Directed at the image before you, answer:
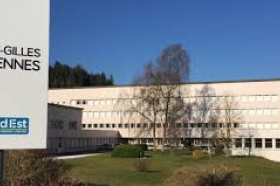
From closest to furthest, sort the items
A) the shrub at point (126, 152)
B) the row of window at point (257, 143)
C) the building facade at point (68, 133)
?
1. the shrub at point (126, 152)
2. the building facade at point (68, 133)
3. the row of window at point (257, 143)

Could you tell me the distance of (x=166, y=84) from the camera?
63.4 metres

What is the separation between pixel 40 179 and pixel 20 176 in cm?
79

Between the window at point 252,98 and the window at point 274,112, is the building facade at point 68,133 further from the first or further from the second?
the window at point 274,112

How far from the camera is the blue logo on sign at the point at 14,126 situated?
500cm

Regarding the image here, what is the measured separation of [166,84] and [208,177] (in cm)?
5027

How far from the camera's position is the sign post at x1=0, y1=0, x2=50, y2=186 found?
5.04 metres

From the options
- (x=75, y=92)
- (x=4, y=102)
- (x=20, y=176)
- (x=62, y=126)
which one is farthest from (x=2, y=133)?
(x=75, y=92)

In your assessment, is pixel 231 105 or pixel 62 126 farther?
pixel 231 105

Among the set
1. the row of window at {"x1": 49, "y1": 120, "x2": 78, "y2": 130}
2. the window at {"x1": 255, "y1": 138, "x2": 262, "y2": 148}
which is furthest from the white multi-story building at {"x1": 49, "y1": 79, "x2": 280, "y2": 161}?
the row of window at {"x1": 49, "y1": 120, "x2": 78, "y2": 130}

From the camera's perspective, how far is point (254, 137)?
241ft

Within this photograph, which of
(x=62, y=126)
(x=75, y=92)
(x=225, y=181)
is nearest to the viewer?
(x=225, y=181)

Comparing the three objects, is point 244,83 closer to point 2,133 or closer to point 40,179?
point 40,179

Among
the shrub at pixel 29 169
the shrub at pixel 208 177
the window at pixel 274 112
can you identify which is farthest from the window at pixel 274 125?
the shrub at pixel 29 169

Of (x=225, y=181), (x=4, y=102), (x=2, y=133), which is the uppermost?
(x=4, y=102)
